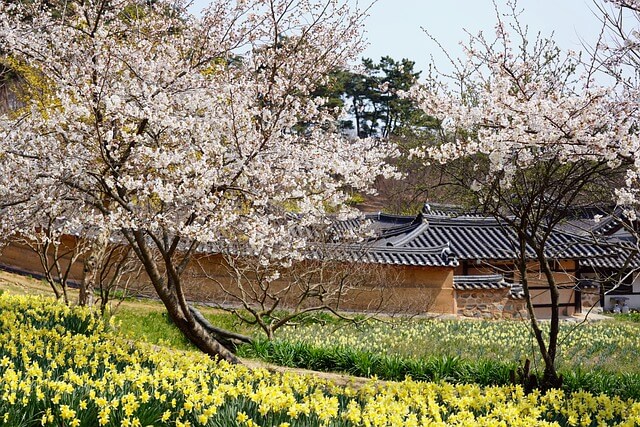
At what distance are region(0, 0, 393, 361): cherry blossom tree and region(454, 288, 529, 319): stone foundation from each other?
11493mm

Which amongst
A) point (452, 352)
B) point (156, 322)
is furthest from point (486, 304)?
point (156, 322)

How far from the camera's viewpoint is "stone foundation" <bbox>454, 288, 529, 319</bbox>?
59.3 ft

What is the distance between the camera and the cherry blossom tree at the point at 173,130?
18.7 feet

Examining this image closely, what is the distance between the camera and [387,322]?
14.9m

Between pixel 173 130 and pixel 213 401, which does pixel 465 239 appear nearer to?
pixel 173 130

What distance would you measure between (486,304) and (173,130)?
13875 millimetres

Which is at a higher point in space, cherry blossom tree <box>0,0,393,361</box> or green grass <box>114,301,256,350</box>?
cherry blossom tree <box>0,0,393,361</box>

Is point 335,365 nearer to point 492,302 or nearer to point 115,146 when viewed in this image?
point 115,146

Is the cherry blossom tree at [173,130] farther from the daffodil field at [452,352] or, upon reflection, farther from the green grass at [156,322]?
the green grass at [156,322]

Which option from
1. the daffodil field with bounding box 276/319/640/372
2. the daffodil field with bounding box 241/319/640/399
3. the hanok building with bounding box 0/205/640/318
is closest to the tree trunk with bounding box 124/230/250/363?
the daffodil field with bounding box 241/319/640/399

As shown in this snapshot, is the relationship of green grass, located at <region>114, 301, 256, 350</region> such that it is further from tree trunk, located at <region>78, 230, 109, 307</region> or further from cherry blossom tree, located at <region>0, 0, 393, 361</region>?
cherry blossom tree, located at <region>0, 0, 393, 361</region>

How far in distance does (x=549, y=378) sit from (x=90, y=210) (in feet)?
21.3

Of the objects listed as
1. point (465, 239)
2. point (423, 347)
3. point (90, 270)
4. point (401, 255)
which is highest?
point (465, 239)

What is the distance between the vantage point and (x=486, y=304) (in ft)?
59.9
